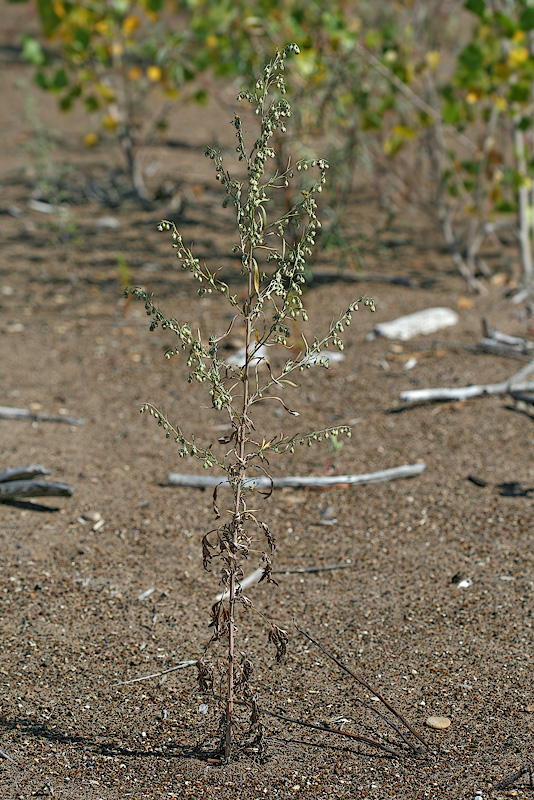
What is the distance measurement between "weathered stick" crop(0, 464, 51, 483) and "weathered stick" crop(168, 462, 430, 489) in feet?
1.75

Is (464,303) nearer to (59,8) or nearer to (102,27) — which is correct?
(102,27)

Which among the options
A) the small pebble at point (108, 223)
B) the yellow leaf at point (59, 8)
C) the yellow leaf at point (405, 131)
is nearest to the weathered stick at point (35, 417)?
the yellow leaf at point (405, 131)

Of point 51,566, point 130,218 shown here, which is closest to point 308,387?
point 51,566

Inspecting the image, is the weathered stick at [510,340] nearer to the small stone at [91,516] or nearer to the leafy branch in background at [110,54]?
the small stone at [91,516]

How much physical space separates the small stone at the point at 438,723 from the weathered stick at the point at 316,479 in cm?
134

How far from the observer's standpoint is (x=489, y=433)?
392 centimetres

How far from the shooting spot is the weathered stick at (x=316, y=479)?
3586 millimetres

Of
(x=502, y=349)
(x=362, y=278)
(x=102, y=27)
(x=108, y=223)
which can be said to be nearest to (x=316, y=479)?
(x=502, y=349)

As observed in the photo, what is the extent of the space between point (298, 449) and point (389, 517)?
2.14 feet

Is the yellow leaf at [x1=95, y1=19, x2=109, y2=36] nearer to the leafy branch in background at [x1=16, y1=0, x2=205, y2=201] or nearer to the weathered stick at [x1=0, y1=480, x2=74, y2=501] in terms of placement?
the leafy branch in background at [x1=16, y1=0, x2=205, y2=201]

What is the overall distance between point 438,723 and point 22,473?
181 cm

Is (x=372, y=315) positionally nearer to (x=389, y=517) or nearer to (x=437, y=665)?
(x=389, y=517)

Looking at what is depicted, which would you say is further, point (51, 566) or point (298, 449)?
point (298, 449)

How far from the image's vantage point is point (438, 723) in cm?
236
